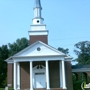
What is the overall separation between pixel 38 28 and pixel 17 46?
85.1 feet

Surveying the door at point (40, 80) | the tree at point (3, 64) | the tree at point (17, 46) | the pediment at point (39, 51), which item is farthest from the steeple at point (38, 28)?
the tree at point (17, 46)

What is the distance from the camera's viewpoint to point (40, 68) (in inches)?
1334

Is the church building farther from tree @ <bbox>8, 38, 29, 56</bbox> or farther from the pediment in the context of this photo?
tree @ <bbox>8, 38, 29, 56</bbox>

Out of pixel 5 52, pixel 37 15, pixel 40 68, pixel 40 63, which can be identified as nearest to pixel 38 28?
pixel 37 15

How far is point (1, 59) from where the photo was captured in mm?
50531

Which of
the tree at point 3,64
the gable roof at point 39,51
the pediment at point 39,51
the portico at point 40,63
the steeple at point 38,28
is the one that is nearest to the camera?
the portico at point 40,63

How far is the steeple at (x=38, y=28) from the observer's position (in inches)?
1463

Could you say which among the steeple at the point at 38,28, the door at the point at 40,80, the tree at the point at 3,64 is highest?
the steeple at the point at 38,28

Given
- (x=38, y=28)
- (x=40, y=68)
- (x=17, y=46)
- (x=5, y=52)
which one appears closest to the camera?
(x=40, y=68)

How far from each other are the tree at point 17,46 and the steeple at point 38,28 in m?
20.4

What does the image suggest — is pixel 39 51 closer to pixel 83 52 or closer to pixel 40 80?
pixel 40 80

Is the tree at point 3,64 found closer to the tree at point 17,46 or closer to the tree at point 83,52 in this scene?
the tree at point 17,46

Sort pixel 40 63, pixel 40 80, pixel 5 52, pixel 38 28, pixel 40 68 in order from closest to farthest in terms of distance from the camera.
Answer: pixel 40 80 → pixel 40 68 → pixel 40 63 → pixel 38 28 → pixel 5 52

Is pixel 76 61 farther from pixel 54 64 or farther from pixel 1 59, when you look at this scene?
pixel 54 64
